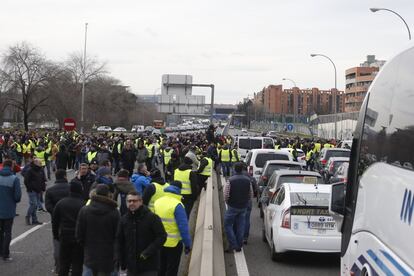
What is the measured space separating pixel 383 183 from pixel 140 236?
291cm

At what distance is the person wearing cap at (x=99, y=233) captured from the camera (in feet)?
22.7

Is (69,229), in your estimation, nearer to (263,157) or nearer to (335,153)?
(263,157)

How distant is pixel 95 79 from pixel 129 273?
286 feet

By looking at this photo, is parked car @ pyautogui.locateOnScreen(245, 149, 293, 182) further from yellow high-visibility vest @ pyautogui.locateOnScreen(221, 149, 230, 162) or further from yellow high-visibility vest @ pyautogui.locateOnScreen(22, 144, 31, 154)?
yellow high-visibility vest @ pyautogui.locateOnScreen(22, 144, 31, 154)

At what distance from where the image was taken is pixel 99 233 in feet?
22.7

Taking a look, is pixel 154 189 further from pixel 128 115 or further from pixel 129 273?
pixel 128 115

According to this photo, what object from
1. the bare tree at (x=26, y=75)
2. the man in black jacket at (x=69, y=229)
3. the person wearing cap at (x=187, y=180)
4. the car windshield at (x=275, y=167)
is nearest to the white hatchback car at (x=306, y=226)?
the person wearing cap at (x=187, y=180)

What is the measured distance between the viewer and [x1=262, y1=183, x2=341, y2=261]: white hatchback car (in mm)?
10078

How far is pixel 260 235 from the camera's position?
13.9 meters

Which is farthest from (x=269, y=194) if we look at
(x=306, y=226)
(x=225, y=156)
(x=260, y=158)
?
(x=225, y=156)

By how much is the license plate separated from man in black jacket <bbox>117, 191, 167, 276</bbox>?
13.7 feet

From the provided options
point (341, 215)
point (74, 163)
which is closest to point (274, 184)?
point (341, 215)

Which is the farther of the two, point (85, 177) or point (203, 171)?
point (203, 171)

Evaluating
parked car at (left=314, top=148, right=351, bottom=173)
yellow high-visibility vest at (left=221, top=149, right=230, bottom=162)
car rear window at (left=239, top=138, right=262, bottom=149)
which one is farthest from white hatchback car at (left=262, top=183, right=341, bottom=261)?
car rear window at (left=239, top=138, right=262, bottom=149)
